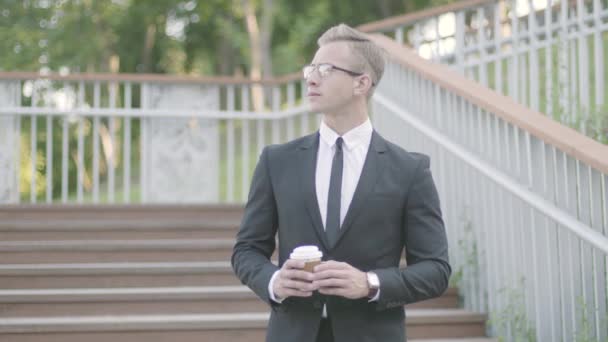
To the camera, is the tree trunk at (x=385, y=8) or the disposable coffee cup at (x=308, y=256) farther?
the tree trunk at (x=385, y=8)

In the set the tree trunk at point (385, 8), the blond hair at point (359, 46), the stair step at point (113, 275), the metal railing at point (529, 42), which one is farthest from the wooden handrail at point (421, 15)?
the tree trunk at point (385, 8)

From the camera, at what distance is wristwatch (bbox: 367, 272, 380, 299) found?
6.13 ft

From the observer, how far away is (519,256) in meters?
3.81

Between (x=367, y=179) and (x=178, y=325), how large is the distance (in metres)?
2.16

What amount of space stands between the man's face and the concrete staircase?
2.09 metres

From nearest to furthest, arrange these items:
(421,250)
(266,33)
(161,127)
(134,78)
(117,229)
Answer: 1. (421,250)
2. (117,229)
3. (134,78)
4. (161,127)
5. (266,33)

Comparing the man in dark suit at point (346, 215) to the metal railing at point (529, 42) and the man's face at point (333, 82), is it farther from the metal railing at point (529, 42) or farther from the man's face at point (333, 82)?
the metal railing at point (529, 42)

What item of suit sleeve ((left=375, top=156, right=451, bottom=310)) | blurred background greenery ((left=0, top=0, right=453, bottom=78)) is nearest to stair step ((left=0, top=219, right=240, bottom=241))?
suit sleeve ((left=375, top=156, right=451, bottom=310))

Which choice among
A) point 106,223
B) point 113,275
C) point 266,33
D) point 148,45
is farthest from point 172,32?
point 113,275

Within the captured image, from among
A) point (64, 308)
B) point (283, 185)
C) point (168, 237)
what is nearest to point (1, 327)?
point (64, 308)

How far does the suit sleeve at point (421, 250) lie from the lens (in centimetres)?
190

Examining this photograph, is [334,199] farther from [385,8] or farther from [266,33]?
[385,8]

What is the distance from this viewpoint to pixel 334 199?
6.54 feet

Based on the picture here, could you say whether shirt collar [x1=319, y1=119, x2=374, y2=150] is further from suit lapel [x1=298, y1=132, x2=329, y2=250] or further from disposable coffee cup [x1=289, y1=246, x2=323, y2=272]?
disposable coffee cup [x1=289, y1=246, x2=323, y2=272]
